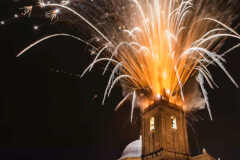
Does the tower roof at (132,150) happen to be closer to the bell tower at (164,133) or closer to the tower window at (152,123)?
the bell tower at (164,133)

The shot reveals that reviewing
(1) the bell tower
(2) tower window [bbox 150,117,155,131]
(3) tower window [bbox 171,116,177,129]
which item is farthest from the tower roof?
(3) tower window [bbox 171,116,177,129]

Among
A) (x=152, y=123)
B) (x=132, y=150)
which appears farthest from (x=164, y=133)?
(x=132, y=150)

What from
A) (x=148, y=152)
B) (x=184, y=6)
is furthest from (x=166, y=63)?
(x=148, y=152)

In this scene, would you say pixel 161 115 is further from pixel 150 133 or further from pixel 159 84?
pixel 159 84

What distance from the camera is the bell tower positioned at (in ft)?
111

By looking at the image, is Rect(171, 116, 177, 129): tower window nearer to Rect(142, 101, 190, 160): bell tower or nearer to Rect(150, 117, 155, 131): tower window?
Rect(142, 101, 190, 160): bell tower

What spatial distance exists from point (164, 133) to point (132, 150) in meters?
18.3

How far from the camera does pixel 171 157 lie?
3328cm

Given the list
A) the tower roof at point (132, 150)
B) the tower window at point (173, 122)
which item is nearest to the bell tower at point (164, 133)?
the tower window at point (173, 122)

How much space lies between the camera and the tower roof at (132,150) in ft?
162

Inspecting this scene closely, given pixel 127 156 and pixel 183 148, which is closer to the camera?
pixel 183 148

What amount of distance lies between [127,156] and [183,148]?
667 inches

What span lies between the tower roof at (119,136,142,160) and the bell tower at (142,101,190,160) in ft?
41.7

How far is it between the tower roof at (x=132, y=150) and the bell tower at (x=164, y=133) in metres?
12.7
